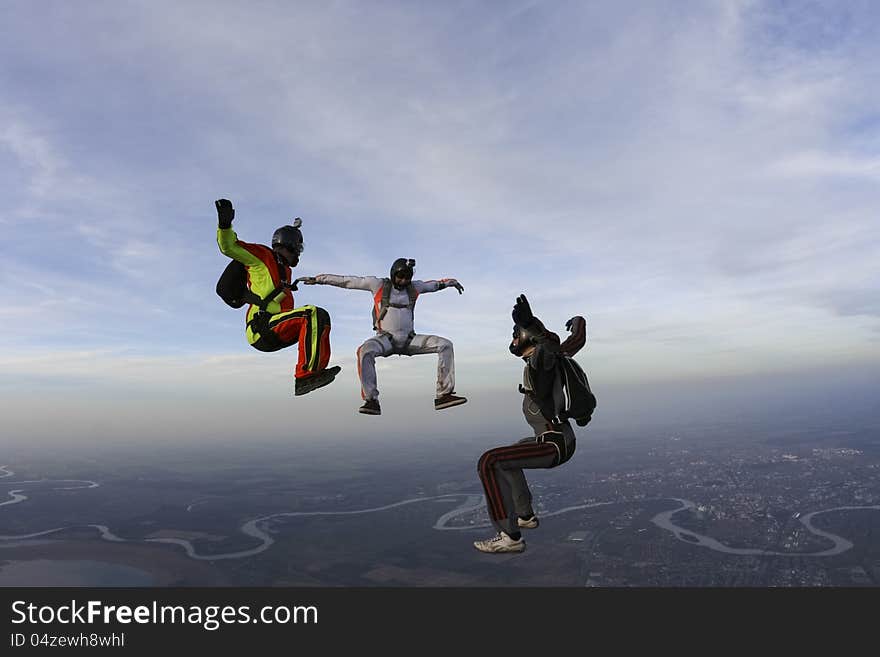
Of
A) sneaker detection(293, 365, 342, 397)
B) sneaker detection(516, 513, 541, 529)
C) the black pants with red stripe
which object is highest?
sneaker detection(293, 365, 342, 397)

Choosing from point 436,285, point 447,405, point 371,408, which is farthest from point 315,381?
point 436,285

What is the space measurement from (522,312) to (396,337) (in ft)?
5.29

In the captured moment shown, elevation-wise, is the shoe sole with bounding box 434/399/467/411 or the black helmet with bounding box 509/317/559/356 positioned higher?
the black helmet with bounding box 509/317/559/356

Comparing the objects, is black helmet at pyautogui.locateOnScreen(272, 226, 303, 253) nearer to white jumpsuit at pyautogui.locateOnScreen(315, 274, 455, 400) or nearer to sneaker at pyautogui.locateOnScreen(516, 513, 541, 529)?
white jumpsuit at pyautogui.locateOnScreen(315, 274, 455, 400)

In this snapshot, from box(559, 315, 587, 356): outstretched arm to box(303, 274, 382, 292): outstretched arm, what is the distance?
2.48 m

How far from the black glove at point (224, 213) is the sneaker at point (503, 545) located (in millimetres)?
4476

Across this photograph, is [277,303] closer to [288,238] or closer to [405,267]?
[288,238]

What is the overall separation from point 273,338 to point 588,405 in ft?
12.5

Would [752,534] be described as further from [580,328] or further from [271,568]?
[580,328]

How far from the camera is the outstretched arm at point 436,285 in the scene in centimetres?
618

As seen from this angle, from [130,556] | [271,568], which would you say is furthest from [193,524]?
[271,568]

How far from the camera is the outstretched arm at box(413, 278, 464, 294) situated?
20.3ft

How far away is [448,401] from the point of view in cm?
580

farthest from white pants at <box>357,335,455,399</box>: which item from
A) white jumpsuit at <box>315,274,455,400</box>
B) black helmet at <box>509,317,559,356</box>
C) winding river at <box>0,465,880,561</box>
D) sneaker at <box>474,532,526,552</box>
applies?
winding river at <box>0,465,880,561</box>
